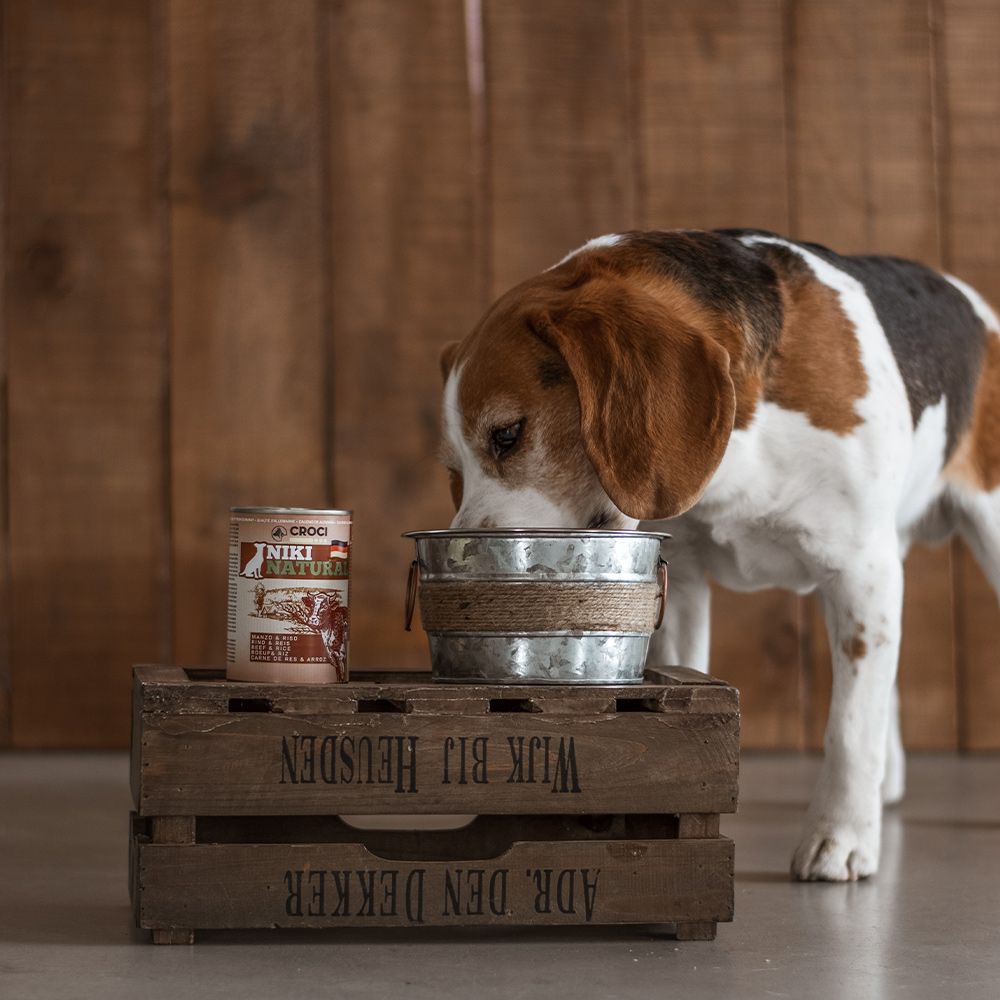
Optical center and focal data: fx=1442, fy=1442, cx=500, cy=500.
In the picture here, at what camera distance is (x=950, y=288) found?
2.11 metres

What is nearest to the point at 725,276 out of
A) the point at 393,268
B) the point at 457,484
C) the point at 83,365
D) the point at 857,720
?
the point at 457,484

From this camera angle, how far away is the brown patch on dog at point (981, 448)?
6.84 feet

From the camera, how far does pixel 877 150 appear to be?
2.80 meters

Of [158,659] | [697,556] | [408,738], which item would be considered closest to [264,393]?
[158,659]

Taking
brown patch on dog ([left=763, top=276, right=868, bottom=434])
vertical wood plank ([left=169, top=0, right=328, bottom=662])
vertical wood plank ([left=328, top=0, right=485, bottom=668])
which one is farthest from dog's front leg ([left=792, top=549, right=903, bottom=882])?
vertical wood plank ([left=169, top=0, right=328, bottom=662])

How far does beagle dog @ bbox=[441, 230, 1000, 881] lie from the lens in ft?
4.84

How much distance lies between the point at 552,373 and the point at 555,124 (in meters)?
1.40

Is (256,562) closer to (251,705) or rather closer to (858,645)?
(251,705)

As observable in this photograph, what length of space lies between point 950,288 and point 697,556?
0.62 meters

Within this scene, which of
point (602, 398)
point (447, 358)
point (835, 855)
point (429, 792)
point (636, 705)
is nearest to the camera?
point (429, 792)

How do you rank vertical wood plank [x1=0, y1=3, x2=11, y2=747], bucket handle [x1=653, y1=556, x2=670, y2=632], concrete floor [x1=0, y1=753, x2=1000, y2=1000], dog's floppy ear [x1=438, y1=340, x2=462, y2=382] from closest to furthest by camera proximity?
concrete floor [x1=0, y1=753, x2=1000, y2=1000] → bucket handle [x1=653, y1=556, x2=670, y2=632] → dog's floppy ear [x1=438, y1=340, x2=462, y2=382] → vertical wood plank [x1=0, y1=3, x2=11, y2=747]

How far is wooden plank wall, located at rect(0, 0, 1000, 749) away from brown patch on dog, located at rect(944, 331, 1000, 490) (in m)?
0.68

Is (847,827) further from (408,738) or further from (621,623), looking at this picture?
(408,738)

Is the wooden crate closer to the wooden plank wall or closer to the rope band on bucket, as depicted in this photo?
the rope band on bucket
